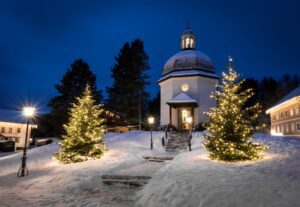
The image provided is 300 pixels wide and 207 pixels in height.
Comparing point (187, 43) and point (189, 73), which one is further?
point (187, 43)

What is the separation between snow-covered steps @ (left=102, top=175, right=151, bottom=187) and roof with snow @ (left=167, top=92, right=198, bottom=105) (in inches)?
709

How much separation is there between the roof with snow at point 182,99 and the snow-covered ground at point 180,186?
14100 mm

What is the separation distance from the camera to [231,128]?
42.3ft

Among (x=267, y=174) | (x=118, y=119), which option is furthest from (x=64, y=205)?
(x=118, y=119)

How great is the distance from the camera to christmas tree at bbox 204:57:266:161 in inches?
483

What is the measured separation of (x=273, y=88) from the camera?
66562 mm

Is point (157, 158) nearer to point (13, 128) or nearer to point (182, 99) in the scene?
point (182, 99)

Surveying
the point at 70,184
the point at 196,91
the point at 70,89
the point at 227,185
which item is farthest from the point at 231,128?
the point at 70,89

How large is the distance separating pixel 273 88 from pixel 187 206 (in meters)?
68.3

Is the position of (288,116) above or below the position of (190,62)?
below

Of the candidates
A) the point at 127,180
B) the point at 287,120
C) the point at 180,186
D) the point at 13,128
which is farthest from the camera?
the point at 13,128

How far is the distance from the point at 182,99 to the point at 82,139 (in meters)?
15.3

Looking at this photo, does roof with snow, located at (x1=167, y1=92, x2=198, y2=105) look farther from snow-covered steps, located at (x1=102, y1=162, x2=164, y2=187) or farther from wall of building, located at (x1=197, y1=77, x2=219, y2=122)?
snow-covered steps, located at (x1=102, y1=162, x2=164, y2=187)

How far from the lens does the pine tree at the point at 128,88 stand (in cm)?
3734
